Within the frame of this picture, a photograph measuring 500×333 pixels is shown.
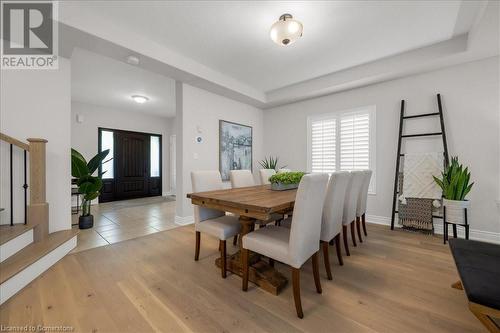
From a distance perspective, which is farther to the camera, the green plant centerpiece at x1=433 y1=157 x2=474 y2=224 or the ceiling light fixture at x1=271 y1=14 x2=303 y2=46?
the green plant centerpiece at x1=433 y1=157 x2=474 y2=224

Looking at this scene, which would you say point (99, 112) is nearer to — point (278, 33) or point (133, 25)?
Answer: point (133, 25)

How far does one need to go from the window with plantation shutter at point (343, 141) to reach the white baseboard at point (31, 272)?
13.6 ft

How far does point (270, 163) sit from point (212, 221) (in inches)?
116

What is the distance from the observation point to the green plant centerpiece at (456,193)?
267 centimetres

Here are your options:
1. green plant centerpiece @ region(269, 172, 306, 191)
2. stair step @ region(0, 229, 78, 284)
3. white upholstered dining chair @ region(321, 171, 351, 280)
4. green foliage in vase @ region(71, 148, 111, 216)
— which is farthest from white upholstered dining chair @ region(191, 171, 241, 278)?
green foliage in vase @ region(71, 148, 111, 216)

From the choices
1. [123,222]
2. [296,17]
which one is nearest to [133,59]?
[296,17]

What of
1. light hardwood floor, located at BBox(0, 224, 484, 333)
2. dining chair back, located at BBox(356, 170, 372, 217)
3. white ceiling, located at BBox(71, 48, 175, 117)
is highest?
white ceiling, located at BBox(71, 48, 175, 117)

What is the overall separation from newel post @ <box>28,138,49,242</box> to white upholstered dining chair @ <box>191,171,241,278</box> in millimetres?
1709

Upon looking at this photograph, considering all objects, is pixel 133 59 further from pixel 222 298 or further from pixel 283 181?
pixel 222 298

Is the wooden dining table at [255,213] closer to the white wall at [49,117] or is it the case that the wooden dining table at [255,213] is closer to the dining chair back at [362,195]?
the dining chair back at [362,195]

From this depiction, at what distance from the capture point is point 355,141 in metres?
3.93

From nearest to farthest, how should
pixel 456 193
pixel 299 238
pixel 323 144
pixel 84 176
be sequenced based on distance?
pixel 299 238
pixel 456 193
pixel 84 176
pixel 323 144

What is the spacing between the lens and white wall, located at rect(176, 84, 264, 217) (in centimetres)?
369

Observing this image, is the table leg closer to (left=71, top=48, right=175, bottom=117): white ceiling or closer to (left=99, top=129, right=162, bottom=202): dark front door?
(left=71, top=48, right=175, bottom=117): white ceiling
